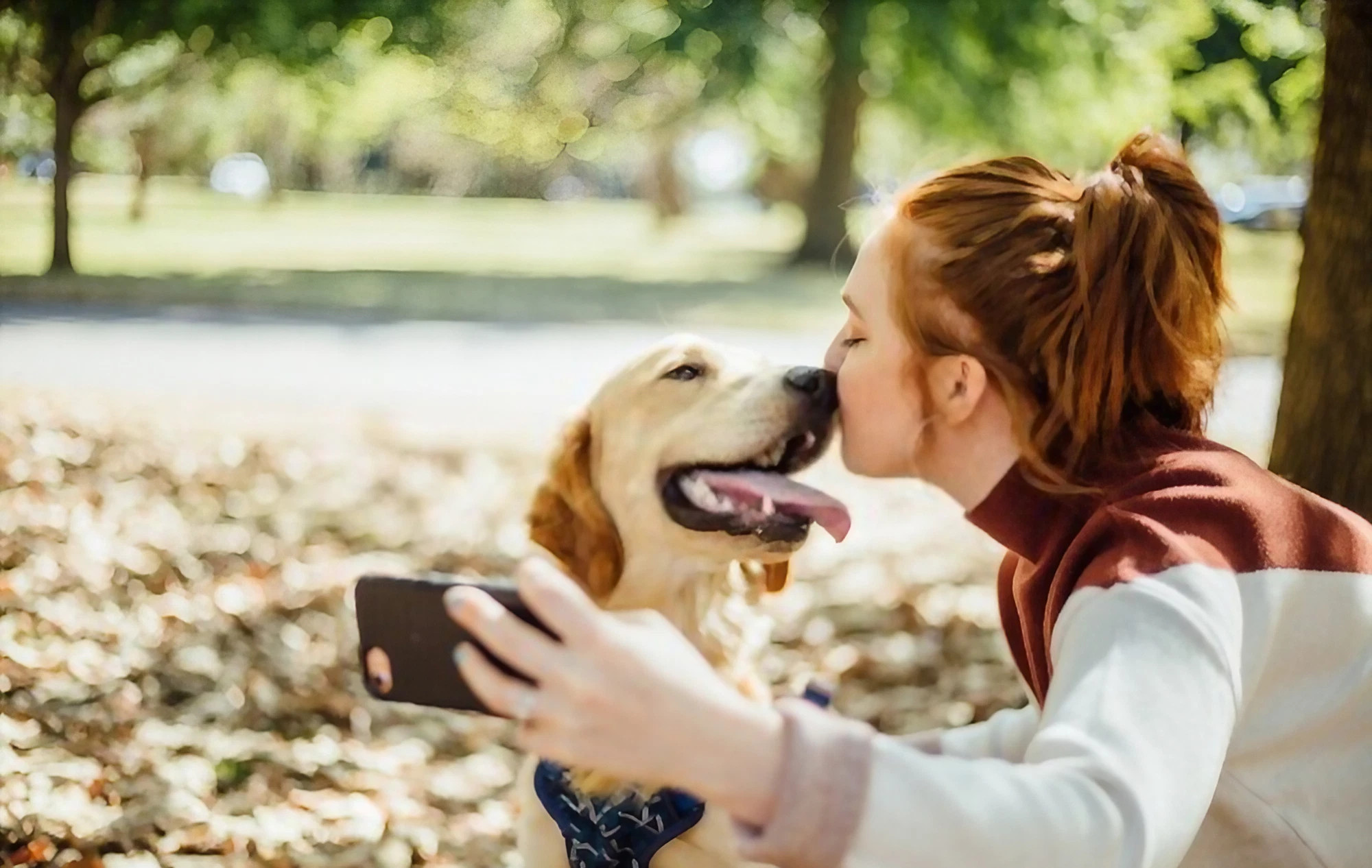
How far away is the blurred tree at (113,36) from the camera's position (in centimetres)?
371

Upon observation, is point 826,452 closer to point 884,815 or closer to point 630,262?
point 884,815

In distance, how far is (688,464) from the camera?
2.64 meters

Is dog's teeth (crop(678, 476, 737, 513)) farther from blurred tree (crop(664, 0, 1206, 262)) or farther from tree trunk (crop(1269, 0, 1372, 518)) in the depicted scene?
blurred tree (crop(664, 0, 1206, 262))

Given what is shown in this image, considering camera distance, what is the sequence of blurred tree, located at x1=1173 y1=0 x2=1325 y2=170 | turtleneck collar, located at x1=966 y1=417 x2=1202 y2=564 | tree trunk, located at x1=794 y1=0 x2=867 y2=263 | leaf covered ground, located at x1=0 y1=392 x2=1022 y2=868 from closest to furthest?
1. turtleneck collar, located at x1=966 y1=417 x2=1202 y2=564
2. leaf covered ground, located at x1=0 y1=392 x2=1022 y2=868
3. blurred tree, located at x1=1173 y1=0 x2=1325 y2=170
4. tree trunk, located at x1=794 y1=0 x2=867 y2=263

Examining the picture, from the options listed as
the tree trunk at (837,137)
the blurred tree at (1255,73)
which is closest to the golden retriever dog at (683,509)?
the blurred tree at (1255,73)

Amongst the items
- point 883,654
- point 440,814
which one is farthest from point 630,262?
point 440,814

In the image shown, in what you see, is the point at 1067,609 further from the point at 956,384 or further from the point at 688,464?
the point at 688,464

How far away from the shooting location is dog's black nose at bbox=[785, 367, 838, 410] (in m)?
2.45

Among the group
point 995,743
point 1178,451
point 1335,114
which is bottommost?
point 995,743

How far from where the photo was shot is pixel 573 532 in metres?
2.74

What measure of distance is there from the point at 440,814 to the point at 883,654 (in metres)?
1.95

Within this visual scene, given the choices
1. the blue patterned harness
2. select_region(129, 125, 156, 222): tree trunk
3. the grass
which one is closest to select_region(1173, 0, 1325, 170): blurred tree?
the grass

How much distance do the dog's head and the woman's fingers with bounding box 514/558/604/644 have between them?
1410 mm

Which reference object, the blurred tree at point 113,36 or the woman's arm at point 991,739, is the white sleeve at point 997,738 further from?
the blurred tree at point 113,36
